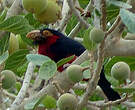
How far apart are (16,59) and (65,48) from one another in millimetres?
878

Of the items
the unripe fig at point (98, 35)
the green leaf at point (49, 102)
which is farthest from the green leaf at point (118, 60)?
the unripe fig at point (98, 35)

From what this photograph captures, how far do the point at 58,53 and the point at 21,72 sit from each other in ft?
1.08

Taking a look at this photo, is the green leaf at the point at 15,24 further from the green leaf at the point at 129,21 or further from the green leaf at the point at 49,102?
the green leaf at the point at 129,21

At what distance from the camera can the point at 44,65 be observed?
1441mm

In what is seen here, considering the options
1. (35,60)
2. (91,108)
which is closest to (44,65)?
(35,60)

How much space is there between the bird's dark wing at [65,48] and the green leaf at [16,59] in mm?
732

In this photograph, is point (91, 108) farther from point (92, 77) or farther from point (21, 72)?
point (92, 77)

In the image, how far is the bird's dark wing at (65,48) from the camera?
8.75 ft

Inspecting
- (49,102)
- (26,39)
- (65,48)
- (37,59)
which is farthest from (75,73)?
(65,48)

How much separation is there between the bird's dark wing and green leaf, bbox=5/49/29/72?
732 millimetres

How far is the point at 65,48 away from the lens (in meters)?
2.77

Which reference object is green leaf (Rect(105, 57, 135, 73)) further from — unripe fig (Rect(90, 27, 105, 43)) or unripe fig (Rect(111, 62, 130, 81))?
unripe fig (Rect(90, 27, 105, 43))

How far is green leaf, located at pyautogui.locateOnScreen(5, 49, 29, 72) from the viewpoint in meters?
1.88

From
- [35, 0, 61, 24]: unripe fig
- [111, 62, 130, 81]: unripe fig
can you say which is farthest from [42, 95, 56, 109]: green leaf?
[35, 0, 61, 24]: unripe fig
